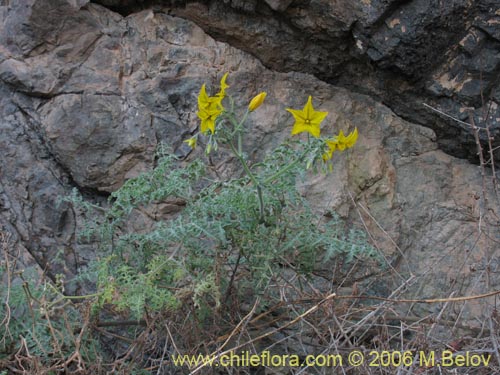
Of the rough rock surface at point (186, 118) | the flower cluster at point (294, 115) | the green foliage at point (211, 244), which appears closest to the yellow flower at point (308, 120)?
the flower cluster at point (294, 115)

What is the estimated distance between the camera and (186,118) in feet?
10.7

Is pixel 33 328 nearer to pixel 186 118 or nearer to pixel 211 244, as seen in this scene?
pixel 211 244

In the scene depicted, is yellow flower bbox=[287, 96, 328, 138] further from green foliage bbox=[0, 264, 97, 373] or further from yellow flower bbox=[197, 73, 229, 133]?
green foliage bbox=[0, 264, 97, 373]

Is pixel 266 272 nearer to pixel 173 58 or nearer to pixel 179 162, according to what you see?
pixel 179 162

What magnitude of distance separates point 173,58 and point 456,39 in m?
1.20

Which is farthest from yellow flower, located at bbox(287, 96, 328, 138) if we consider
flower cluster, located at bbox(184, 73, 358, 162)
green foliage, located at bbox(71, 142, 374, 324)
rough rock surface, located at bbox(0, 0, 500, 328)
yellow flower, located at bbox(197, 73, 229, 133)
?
rough rock surface, located at bbox(0, 0, 500, 328)

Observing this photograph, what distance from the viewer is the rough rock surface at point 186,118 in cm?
317

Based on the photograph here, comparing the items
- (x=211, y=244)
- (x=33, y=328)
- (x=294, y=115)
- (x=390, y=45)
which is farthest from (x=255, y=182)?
(x=390, y=45)

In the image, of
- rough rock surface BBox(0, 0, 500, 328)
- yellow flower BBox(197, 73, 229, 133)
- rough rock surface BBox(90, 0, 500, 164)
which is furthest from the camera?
rough rock surface BBox(0, 0, 500, 328)

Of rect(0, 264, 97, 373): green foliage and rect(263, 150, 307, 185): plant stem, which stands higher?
rect(263, 150, 307, 185): plant stem

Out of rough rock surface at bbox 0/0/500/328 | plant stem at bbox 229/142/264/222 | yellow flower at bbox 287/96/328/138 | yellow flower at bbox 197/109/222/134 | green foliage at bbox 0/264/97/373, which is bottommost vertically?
green foliage at bbox 0/264/97/373

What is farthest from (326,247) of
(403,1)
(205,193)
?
(403,1)

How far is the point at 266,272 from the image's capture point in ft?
8.50

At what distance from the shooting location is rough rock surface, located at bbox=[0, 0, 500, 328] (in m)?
3.17
